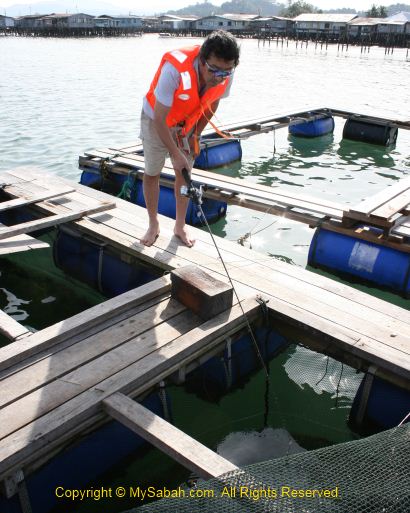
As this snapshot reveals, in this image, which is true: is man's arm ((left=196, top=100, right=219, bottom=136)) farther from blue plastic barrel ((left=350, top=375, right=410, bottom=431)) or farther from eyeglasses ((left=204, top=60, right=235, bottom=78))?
blue plastic barrel ((left=350, top=375, right=410, bottom=431))

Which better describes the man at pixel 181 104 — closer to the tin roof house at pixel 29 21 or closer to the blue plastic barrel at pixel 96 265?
the blue plastic barrel at pixel 96 265

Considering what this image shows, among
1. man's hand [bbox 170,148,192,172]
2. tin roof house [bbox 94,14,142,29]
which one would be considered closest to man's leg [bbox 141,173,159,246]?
Answer: man's hand [bbox 170,148,192,172]

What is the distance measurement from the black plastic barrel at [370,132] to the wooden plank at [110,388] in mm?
12127

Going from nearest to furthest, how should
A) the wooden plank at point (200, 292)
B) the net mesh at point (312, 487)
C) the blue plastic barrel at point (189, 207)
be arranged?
the net mesh at point (312, 487), the wooden plank at point (200, 292), the blue plastic barrel at point (189, 207)

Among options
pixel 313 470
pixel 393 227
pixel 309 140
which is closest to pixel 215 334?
pixel 313 470

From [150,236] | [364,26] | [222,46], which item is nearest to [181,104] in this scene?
[222,46]

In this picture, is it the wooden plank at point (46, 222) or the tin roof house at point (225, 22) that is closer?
the wooden plank at point (46, 222)

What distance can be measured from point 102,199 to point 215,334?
3691 mm

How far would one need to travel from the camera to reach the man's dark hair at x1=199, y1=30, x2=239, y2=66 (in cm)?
400

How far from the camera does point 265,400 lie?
4.66 metres

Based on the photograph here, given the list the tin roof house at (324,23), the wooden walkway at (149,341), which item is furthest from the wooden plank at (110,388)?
the tin roof house at (324,23)

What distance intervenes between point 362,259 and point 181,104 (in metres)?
3.36

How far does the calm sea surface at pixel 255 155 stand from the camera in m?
4.62

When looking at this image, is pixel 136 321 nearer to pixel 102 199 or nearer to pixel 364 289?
pixel 102 199
